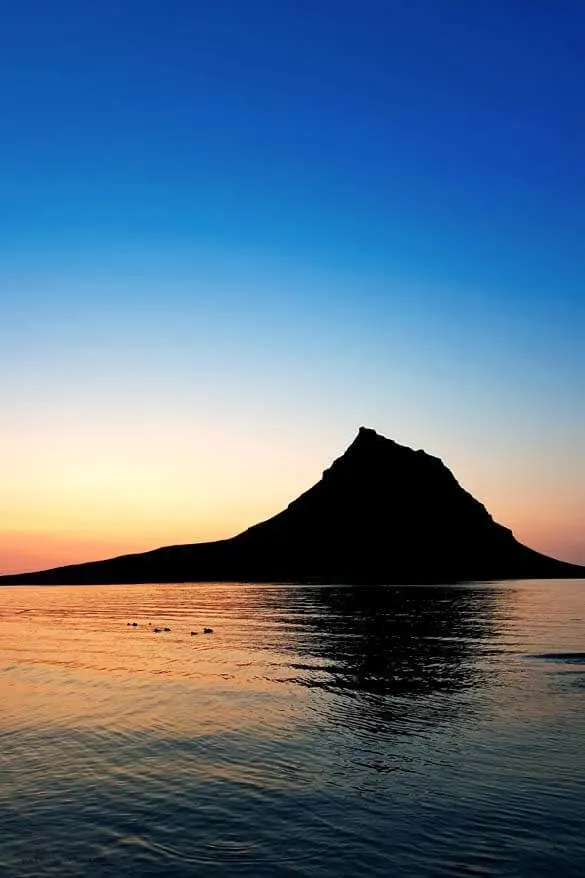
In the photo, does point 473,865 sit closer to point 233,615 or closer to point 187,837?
point 187,837

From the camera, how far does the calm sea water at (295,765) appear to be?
1455cm

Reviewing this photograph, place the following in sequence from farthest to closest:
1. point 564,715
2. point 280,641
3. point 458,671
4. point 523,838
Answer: point 280,641 → point 458,671 → point 564,715 → point 523,838

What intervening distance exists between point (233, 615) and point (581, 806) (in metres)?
78.9

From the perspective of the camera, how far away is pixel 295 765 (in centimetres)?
2139

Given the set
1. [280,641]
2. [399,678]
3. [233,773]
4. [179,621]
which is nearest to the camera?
[233,773]

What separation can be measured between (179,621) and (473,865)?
245ft

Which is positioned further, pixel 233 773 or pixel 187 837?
pixel 233 773

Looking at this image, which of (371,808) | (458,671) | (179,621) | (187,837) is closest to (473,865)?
(371,808)

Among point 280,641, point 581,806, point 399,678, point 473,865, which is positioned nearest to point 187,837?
point 473,865

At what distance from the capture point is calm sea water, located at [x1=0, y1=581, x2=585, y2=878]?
573 inches

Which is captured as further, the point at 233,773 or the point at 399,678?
the point at 399,678

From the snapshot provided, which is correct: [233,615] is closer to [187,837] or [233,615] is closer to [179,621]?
[179,621]

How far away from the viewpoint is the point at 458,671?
4041 cm

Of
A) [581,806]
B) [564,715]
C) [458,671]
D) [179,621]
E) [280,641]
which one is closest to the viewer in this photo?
[581,806]
